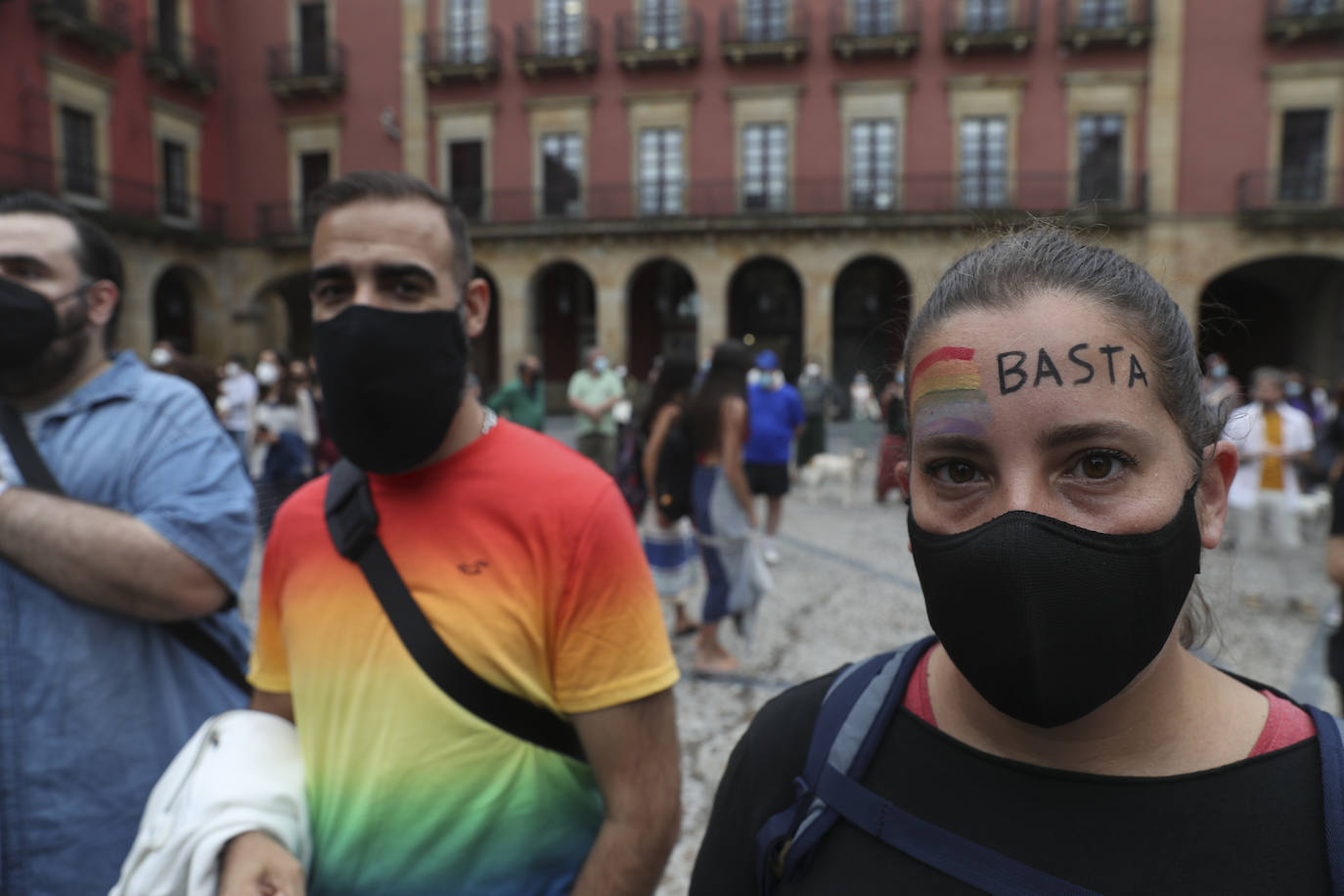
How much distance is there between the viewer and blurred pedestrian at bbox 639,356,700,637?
5285 mm

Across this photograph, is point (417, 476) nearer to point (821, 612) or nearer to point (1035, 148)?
point (821, 612)

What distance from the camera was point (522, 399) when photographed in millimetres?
8898

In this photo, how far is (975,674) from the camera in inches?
40.2

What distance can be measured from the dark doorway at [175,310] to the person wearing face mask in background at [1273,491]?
24.7m

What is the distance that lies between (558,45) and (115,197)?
1157 centimetres

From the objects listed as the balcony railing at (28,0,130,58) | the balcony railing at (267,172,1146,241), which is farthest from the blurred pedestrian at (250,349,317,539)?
the balcony railing at (28,0,130,58)

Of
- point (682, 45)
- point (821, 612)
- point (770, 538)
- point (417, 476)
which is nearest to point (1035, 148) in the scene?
point (682, 45)

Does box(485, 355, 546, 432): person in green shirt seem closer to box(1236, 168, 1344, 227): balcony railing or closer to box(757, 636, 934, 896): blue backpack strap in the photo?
box(757, 636, 934, 896): blue backpack strap

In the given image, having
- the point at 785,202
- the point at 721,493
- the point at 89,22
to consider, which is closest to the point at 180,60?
the point at 89,22

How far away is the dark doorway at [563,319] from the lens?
26484 mm

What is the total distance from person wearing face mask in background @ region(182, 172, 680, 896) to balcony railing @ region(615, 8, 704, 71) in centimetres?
2238

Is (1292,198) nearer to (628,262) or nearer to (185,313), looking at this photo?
(628,262)

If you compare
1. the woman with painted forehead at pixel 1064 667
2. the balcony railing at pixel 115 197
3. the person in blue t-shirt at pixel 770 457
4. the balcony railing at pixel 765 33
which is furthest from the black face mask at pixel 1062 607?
the balcony railing at pixel 765 33

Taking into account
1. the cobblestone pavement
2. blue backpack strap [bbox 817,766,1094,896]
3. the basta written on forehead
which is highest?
the basta written on forehead
